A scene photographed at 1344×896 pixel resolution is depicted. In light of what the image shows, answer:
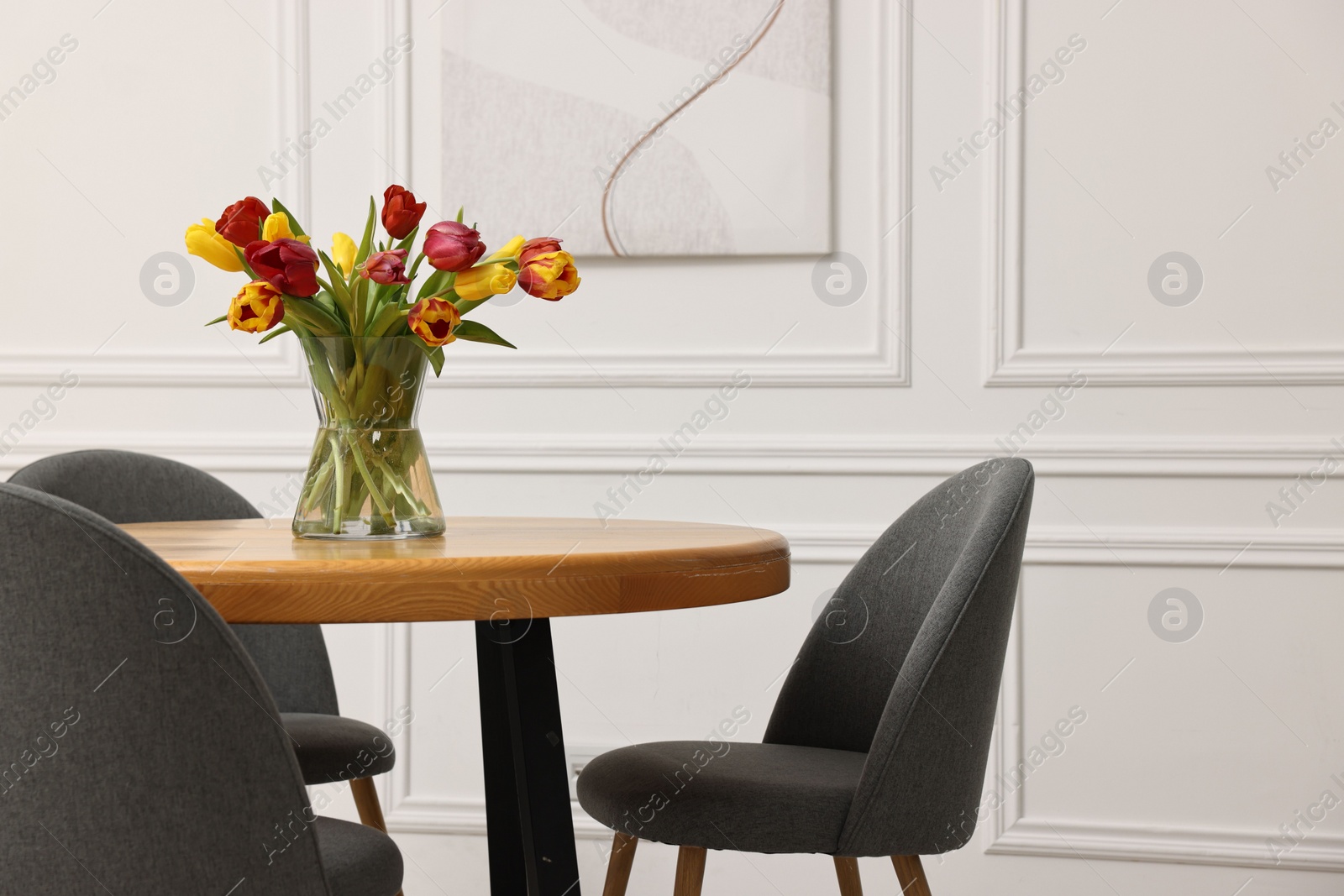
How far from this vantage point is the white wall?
221 cm

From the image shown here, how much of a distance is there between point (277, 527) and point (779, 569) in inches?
29.2

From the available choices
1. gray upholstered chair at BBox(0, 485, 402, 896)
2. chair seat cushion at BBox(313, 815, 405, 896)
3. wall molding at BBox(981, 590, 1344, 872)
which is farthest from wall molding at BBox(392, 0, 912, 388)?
gray upholstered chair at BBox(0, 485, 402, 896)

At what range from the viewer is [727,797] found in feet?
4.18

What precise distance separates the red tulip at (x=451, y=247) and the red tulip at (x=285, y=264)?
13cm

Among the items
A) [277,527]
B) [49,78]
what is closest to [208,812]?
[277,527]

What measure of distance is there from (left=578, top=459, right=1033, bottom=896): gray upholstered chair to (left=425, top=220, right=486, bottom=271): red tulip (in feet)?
2.10

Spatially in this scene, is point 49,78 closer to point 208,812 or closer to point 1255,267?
point 208,812

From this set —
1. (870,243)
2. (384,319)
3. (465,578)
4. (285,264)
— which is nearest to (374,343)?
(384,319)

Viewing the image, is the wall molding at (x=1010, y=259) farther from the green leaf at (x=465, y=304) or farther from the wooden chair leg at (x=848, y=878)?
the green leaf at (x=465, y=304)

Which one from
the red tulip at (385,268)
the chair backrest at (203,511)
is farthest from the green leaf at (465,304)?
the chair backrest at (203,511)

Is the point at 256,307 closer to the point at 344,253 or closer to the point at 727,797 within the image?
the point at 344,253

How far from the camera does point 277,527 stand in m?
1.54

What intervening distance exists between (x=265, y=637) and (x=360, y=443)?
0.67 m

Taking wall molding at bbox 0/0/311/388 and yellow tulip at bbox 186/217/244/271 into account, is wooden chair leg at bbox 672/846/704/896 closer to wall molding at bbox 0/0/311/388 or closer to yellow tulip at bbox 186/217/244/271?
yellow tulip at bbox 186/217/244/271
